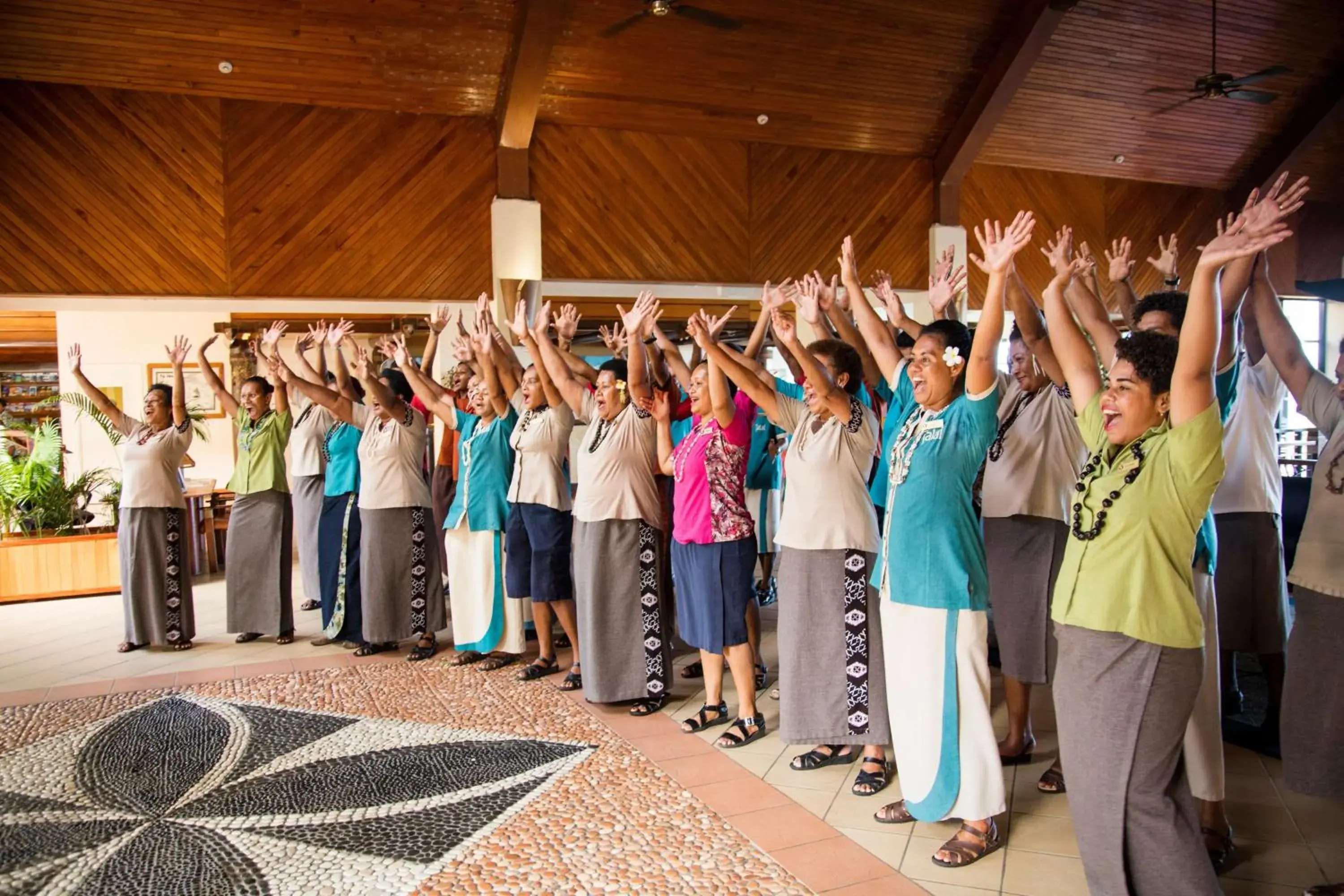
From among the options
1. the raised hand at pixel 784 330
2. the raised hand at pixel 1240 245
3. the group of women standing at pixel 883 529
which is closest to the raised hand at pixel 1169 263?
the group of women standing at pixel 883 529

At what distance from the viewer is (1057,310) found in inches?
105

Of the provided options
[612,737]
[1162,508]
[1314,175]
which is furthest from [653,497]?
[1314,175]

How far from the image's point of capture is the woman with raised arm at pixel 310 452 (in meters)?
6.02

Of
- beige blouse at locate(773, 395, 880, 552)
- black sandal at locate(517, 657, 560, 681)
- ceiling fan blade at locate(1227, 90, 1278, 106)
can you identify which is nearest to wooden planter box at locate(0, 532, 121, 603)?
black sandal at locate(517, 657, 560, 681)

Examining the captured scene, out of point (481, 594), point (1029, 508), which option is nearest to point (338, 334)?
point (481, 594)

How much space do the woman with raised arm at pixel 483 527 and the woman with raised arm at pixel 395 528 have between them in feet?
0.83

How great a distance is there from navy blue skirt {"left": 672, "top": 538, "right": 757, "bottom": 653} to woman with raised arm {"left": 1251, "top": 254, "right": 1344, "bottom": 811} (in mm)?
1908

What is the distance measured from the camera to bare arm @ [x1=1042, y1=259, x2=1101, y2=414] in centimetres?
258

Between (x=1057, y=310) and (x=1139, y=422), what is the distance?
466mm

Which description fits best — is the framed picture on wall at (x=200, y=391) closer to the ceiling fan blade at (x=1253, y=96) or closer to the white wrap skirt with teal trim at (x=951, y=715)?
the white wrap skirt with teal trim at (x=951, y=715)

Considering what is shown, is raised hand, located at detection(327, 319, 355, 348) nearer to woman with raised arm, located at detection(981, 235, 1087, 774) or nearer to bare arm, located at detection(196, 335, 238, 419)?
bare arm, located at detection(196, 335, 238, 419)

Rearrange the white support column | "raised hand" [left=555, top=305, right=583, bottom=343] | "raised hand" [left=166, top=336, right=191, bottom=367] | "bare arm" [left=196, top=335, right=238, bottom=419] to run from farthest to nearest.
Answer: the white support column → "bare arm" [left=196, top=335, right=238, bottom=419] → "raised hand" [left=166, top=336, right=191, bottom=367] → "raised hand" [left=555, top=305, right=583, bottom=343]

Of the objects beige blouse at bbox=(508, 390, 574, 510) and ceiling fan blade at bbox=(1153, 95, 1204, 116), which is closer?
beige blouse at bbox=(508, 390, 574, 510)

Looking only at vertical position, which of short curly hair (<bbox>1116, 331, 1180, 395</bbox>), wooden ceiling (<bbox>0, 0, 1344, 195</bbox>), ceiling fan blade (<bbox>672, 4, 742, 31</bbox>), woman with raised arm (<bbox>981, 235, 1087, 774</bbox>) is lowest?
woman with raised arm (<bbox>981, 235, 1087, 774</bbox>)
